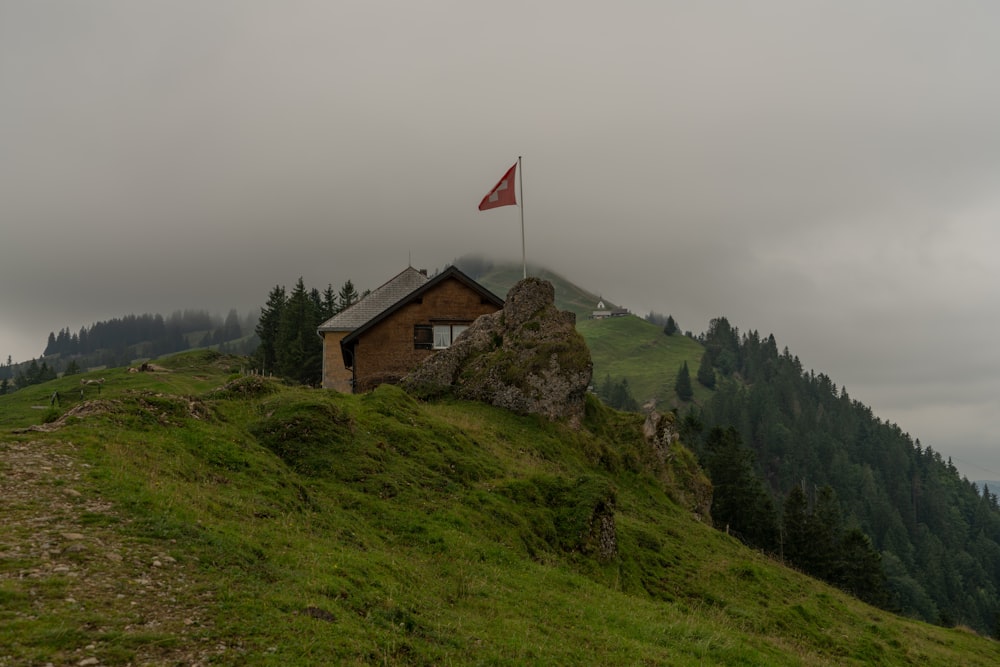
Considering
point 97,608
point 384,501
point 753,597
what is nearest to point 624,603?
point 384,501

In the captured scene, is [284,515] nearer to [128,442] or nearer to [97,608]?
[128,442]

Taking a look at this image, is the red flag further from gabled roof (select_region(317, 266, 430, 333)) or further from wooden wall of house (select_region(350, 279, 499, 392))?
gabled roof (select_region(317, 266, 430, 333))

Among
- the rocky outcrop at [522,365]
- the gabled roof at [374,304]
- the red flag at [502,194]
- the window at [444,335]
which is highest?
the red flag at [502,194]

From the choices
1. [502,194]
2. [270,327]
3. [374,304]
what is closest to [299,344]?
[270,327]

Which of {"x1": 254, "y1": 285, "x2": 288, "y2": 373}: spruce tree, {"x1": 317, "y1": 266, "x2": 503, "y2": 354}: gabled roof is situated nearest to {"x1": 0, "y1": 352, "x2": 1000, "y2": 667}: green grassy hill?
{"x1": 317, "y1": 266, "x2": 503, "y2": 354}: gabled roof

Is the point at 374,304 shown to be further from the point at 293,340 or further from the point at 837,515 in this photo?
the point at 837,515

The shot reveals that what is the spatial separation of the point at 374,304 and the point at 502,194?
17.7 meters

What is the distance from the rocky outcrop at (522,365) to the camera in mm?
32500

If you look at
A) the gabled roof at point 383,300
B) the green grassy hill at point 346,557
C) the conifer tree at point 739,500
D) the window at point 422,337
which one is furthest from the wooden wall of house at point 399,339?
the conifer tree at point 739,500

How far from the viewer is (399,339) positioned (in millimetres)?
41438

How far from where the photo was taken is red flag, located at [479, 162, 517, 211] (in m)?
35.0

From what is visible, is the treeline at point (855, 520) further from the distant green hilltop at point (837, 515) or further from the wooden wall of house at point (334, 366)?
the wooden wall of house at point (334, 366)

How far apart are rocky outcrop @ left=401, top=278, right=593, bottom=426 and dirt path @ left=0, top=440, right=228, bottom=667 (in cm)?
2208

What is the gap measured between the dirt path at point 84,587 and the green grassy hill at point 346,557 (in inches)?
1.3
